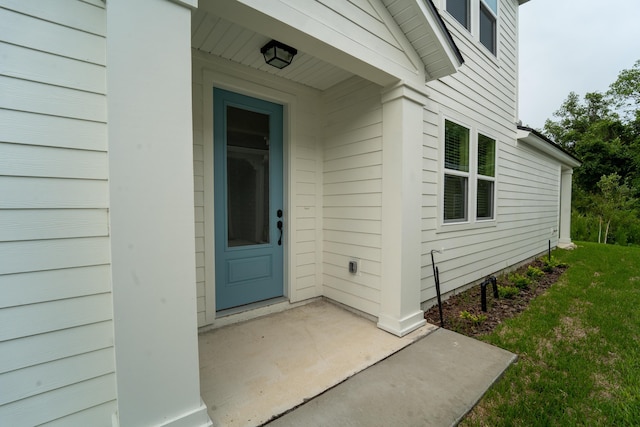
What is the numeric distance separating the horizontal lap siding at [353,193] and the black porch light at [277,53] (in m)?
0.90

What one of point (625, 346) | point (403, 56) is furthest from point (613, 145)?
point (403, 56)

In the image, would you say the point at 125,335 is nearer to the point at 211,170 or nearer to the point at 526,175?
the point at 211,170

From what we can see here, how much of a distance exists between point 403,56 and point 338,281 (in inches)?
98.8

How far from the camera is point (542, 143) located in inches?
225

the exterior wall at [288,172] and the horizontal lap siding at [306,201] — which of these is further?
the horizontal lap siding at [306,201]

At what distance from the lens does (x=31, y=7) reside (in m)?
1.24

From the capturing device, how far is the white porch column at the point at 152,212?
125 centimetres

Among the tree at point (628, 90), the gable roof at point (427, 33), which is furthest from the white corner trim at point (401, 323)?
the tree at point (628, 90)

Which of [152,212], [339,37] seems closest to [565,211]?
[339,37]

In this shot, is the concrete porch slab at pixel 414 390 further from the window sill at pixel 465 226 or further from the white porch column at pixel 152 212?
the window sill at pixel 465 226

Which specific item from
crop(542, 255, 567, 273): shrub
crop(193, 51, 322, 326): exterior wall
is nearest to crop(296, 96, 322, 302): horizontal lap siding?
crop(193, 51, 322, 326): exterior wall

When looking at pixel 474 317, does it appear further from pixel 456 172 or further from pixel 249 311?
pixel 249 311

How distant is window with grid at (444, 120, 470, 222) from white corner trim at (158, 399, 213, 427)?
332 cm

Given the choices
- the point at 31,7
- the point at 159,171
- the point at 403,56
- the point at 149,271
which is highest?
the point at 403,56
